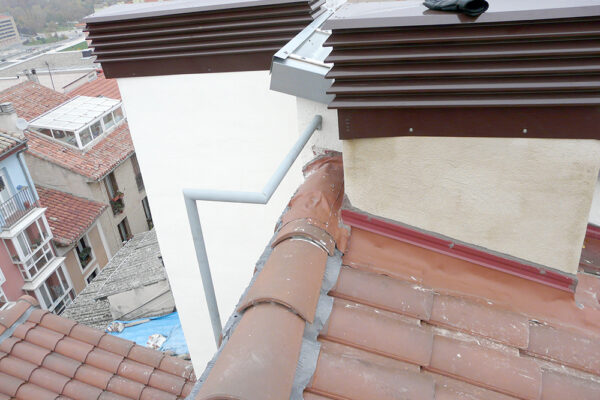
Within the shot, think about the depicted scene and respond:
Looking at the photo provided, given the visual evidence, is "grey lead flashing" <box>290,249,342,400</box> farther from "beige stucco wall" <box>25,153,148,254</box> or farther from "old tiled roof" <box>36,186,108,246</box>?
"beige stucco wall" <box>25,153,148,254</box>

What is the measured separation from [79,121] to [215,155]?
15.5m

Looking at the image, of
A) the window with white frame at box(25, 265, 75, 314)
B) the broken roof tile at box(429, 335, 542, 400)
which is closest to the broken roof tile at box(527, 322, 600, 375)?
the broken roof tile at box(429, 335, 542, 400)

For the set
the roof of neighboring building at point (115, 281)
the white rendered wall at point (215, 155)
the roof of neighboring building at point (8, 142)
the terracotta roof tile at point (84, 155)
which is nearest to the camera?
the white rendered wall at point (215, 155)

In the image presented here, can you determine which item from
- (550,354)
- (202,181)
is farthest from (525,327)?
(202,181)

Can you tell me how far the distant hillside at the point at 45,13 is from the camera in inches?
2596

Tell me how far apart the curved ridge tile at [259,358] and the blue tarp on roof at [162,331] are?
9.68 meters

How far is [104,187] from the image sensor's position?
1825 centimetres

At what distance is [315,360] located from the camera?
1968 mm

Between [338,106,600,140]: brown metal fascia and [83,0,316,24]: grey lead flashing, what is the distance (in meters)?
2.07

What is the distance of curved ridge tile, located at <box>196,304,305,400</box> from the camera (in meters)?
1.59

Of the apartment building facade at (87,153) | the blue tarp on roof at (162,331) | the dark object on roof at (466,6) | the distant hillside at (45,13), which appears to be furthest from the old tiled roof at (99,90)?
the distant hillside at (45,13)

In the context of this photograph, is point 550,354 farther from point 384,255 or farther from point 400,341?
point 384,255

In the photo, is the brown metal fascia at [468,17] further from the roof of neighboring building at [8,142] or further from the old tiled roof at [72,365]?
the roof of neighboring building at [8,142]

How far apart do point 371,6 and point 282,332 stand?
6.22 feet
